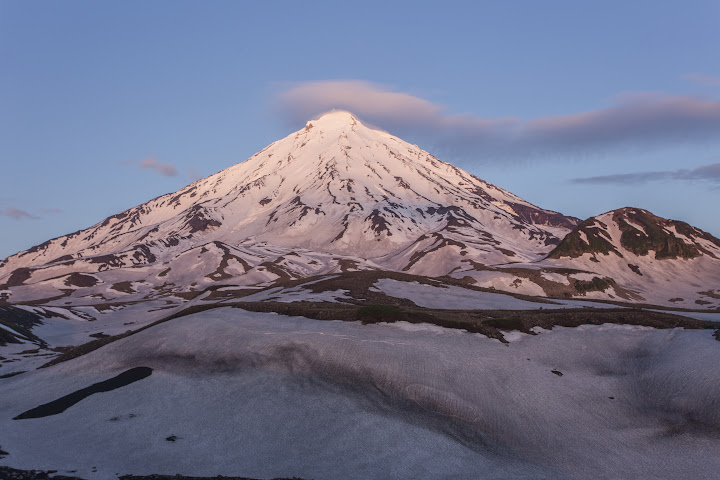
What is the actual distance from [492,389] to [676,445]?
9562mm

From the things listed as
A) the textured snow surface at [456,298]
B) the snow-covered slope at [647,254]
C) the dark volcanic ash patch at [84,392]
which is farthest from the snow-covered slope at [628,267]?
the dark volcanic ash patch at [84,392]

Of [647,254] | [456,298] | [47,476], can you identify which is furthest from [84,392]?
[647,254]

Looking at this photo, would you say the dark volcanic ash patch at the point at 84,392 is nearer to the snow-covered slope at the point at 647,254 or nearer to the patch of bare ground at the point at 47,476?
the patch of bare ground at the point at 47,476

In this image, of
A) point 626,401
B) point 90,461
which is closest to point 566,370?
point 626,401

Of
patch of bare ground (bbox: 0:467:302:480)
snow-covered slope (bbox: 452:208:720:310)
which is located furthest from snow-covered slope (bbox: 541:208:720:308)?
patch of bare ground (bbox: 0:467:302:480)

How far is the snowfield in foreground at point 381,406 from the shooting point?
2520cm

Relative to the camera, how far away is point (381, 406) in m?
30.4

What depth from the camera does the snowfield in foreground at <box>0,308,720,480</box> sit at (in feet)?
82.7

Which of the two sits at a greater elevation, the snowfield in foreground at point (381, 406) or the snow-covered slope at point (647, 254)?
the snow-covered slope at point (647, 254)

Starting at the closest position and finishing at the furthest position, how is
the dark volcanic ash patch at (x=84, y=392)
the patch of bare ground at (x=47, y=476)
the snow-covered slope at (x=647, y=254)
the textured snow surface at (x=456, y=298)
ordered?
1. the patch of bare ground at (x=47, y=476)
2. the dark volcanic ash patch at (x=84, y=392)
3. the textured snow surface at (x=456, y=298)
4. the snow-covered slope at (x=647, y=254)

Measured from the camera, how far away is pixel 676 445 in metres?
27.0

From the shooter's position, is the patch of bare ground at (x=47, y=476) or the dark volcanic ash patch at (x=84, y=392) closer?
the patch of bare ground at (x=47, y=476)

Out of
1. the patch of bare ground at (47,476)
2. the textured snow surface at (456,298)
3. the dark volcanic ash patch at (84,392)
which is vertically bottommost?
the patch of bare ground at (47,476)

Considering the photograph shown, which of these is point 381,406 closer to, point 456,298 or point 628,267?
point 456,298
